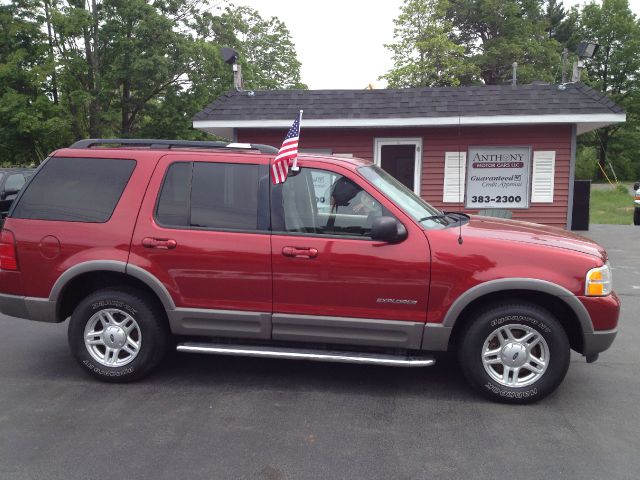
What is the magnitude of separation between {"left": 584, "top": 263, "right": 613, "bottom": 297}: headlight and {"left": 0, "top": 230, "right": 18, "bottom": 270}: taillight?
4.43 m

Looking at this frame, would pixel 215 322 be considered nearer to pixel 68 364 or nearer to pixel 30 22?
pixel 68 364

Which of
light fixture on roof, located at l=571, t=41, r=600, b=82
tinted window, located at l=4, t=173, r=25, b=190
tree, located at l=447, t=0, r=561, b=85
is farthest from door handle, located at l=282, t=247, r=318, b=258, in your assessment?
tree, located at l=447, t=0, r=561, b=85

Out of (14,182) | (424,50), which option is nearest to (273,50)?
(424,50)

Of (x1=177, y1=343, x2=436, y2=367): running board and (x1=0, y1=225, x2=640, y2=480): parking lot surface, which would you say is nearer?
(x1=0, y1=225, x2=640, y2=480): parking lot surface

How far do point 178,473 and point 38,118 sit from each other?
2221cm

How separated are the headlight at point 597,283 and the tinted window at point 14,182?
12830mm

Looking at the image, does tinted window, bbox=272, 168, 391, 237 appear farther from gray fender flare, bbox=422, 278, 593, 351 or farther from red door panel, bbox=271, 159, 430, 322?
gray fender flare, bbox=422, 278, 593, 351

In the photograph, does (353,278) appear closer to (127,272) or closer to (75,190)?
(127,272)

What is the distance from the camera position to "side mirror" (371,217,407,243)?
13.5 ft

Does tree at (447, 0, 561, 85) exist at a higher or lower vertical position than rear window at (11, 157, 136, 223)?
higher

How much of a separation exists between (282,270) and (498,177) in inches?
327

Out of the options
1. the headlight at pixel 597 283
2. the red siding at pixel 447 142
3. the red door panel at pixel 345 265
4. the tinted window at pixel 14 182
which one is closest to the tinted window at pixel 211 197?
the red door panel at pixel 345 265

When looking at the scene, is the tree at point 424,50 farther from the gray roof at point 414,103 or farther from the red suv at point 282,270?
the red suv at point 282,270

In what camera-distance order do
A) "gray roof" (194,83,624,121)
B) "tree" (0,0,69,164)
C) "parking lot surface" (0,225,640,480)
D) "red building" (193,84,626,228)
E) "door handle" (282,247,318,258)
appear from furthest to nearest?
"tree" (0,0,69,164) → "red building" (193,84,626,228) → "gray roof" (194,83,624,121) → "door handle" (282,247,318,258) → "parking lot surface" (0,225,640,480)
